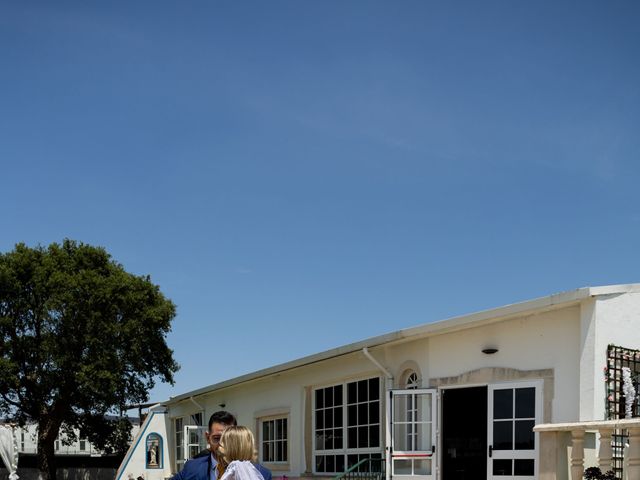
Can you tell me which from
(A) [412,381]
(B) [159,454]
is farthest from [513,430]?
(B) [159,454]

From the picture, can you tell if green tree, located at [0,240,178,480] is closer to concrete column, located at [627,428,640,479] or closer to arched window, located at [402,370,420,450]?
arched window, located at [402,370,420,450]

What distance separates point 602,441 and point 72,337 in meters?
23.4

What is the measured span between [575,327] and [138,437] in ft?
56.6

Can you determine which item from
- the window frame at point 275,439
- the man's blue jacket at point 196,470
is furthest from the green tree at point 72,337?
the man's blue jacket at point 196,470

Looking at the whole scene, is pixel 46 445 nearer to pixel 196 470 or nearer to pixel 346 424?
pixel 346 424

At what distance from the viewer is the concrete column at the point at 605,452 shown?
30.1 feet

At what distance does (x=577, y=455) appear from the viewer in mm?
9570

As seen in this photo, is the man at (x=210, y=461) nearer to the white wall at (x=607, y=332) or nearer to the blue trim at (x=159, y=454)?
the white wall at (x=607, y=332)

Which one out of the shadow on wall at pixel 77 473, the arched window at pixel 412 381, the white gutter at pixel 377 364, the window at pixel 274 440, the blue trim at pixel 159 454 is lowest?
the shadow on wall at pixel 77 473

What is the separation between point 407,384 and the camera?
13203 millimetres

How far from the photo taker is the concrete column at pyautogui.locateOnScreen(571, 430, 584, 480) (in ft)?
31.2

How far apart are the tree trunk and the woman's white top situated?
93.5 feet

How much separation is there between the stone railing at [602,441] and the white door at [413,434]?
2.37 metres

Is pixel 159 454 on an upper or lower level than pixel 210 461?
lower
